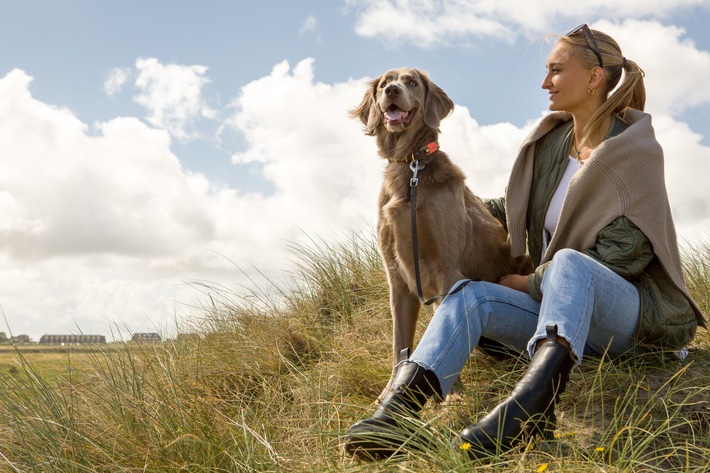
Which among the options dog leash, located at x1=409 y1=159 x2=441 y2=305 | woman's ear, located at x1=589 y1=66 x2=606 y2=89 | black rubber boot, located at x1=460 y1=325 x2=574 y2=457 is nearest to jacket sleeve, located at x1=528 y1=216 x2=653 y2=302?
black rubber boot, located at x1=460 y1=325 x2=574 y2=457

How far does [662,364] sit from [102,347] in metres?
3.14

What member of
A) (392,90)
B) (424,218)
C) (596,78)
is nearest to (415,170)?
(424,218)

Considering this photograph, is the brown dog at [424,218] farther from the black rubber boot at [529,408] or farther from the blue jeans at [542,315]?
the black rubber boot at [529,408]

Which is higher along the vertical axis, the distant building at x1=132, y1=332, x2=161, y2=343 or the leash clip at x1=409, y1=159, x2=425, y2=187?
the leash clip at x1=409, y1=159, x2=425, y2=187

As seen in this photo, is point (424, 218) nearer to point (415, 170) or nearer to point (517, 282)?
point (415, 170)

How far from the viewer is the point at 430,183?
350 cm

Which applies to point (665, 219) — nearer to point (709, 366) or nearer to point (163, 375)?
point (709, 366)

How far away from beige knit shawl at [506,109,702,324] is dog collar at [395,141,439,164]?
79 cm

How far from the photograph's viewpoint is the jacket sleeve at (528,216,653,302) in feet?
9.84

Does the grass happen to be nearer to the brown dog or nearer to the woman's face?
the brown dog

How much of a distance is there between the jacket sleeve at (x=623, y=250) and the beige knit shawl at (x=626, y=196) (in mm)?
Answer: 31

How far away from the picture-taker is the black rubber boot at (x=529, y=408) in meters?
2.37

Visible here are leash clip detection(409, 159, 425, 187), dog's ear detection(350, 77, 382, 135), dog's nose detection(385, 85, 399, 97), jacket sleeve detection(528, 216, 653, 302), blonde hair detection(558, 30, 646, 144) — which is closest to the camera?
jacket sleeve detection(528, 216, 653, 302)

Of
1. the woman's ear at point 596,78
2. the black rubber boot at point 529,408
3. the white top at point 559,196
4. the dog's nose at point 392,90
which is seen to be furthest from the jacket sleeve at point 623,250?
the dog's nose at point 392,90
